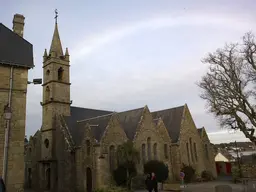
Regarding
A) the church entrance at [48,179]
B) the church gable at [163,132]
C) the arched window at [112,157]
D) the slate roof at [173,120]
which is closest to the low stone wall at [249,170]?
the slate roof at [173,120]

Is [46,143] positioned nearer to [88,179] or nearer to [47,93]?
[47,93]

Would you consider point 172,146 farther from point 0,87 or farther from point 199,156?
point 0,87

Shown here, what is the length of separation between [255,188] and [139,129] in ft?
50.7

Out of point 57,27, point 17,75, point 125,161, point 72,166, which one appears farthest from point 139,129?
point 57,27

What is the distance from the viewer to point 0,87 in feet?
60.0

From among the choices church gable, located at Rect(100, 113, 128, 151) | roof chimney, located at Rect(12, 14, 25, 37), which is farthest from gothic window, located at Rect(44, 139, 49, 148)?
roof chimney, located at Rect(12, 14, 25, 37)

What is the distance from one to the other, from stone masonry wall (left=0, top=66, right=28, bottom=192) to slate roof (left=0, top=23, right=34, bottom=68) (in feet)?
1.67

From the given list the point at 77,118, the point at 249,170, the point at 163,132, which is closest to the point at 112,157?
the point at 77,118

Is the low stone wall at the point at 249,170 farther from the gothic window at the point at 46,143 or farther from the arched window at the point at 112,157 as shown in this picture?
the gothic window at the point at 46,143

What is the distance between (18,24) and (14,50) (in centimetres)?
343

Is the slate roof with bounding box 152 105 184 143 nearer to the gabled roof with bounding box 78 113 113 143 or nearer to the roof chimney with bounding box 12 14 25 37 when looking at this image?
the gabled roof with bounding box 78 113 113 143

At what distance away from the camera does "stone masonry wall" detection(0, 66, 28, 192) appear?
17719mm

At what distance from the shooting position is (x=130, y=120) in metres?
35.6

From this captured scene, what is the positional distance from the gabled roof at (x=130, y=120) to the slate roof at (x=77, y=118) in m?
4.94
